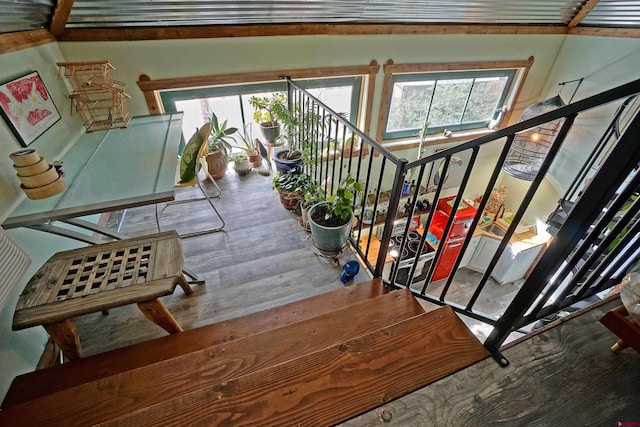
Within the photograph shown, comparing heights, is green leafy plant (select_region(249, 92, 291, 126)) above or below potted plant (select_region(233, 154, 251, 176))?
above

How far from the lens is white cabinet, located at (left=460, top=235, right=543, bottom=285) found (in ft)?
15.0

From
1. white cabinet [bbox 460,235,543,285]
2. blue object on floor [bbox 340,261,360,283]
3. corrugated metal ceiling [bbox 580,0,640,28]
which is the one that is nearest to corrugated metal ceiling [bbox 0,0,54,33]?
blue object on floor [bbox 340,261,360,283]

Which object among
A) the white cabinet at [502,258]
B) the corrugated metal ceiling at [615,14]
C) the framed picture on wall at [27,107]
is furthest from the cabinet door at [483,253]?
the framed picture on wall at [27,107]

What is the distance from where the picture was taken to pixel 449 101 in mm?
4211

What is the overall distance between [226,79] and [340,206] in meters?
2.15

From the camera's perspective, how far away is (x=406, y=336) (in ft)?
3.33

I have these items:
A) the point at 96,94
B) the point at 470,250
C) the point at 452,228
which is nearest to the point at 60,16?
the point at 96,94

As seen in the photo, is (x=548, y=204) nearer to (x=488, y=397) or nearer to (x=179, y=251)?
(x=488, y=397)

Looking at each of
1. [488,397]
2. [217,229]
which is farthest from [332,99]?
[488,397]

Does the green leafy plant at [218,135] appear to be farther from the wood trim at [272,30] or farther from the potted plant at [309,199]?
the potted plant at [309,199]

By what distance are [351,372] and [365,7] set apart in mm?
3282

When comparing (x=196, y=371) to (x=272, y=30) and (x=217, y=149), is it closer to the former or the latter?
(x=217, y=149)

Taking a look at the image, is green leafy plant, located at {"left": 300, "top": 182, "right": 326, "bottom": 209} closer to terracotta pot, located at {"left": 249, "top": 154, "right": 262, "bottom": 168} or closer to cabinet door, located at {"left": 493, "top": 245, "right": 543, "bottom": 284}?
terracotta pot, located at {"left": 249, "top": 154, "right": 262, "bottom": 168}

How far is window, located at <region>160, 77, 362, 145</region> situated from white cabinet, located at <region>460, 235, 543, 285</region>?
314cm
